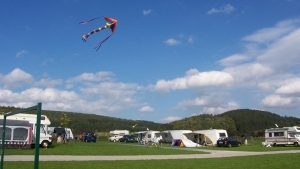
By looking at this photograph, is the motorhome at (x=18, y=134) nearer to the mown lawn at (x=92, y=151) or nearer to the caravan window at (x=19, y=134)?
the caravan window at (x=19, y=134)

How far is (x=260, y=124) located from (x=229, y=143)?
213 feet

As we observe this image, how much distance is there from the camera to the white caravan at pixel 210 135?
47.6m

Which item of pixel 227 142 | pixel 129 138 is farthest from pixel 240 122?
pixel 227 142

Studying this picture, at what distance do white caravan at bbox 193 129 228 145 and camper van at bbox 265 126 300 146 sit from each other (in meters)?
5.89

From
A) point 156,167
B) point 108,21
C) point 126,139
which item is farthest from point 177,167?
point 126,139

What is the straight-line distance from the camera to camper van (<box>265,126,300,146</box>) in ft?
138

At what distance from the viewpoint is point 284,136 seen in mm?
43000

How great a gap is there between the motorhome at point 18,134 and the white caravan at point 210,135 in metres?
25.7

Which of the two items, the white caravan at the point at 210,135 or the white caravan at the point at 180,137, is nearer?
the white caravan at the point at 180,137

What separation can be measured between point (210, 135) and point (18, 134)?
27000mm

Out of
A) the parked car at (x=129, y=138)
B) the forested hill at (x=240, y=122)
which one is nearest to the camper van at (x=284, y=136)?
the parked car at (x=129, y=138)

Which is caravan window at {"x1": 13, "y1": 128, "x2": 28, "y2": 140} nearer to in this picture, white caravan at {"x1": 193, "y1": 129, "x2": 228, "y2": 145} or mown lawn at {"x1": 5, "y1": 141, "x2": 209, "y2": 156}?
mown lawn at {"x1": 5, "y1": 141, "x2": 209, "y2": 156}

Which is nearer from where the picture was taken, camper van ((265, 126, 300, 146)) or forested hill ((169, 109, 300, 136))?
camper van ((265, 126, 300, 146))

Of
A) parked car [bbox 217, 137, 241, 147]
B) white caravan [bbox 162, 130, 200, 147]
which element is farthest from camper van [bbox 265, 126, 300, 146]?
white caravan [bbox 162, 130, 200, 147]
